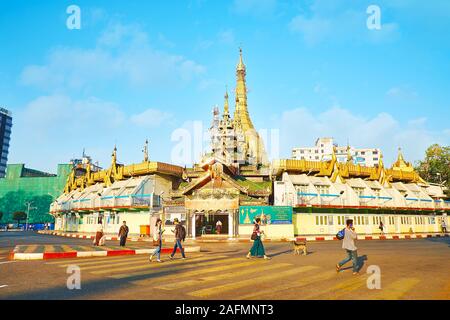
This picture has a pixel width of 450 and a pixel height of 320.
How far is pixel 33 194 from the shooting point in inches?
3583

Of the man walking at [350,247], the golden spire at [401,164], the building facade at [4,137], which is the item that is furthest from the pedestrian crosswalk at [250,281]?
the building facade at [4,137]

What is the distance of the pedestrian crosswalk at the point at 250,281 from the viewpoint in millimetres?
6852

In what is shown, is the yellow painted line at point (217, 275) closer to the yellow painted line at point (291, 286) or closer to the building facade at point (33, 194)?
the yellow painted line at point (291, 286)

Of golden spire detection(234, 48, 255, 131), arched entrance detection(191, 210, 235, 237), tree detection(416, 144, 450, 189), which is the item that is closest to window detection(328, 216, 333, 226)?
arched entrance detection(191, 210, 235, 237)

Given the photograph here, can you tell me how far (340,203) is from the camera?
117 feet

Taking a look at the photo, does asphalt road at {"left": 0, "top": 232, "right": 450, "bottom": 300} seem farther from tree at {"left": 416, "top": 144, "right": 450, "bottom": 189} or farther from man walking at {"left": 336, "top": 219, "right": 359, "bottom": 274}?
tree at {"left": 416, "top": 144, "right": 450, "bottom": 189}

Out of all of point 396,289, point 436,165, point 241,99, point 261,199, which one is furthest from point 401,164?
point 396,289

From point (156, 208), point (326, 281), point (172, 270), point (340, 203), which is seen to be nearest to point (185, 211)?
point (156, 208)

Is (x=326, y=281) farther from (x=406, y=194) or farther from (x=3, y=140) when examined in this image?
(x=3, y=140)

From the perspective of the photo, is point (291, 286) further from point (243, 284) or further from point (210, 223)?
point (210, 223)

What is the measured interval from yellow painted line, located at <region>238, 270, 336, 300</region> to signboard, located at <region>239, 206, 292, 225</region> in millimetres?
21258

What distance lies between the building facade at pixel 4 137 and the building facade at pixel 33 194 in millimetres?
38508

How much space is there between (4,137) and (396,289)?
5858 inches

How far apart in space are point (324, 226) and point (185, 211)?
14.6 metres
